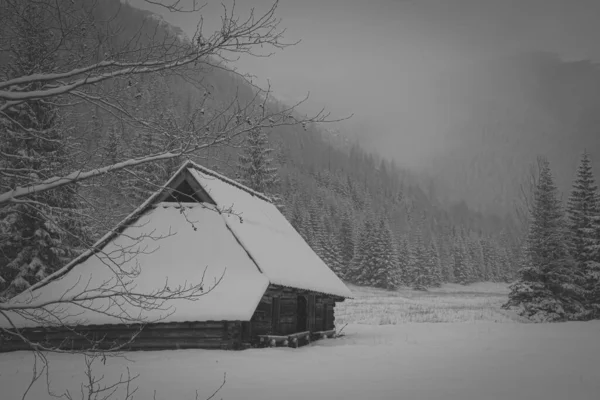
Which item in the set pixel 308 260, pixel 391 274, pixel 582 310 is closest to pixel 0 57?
pixel 308 260

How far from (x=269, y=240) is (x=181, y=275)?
424 cm

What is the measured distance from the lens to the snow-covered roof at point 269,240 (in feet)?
46.3

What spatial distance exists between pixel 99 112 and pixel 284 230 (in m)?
14.1

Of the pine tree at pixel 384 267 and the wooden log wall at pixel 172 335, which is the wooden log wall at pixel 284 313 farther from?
the pine tree at pixel 384 267

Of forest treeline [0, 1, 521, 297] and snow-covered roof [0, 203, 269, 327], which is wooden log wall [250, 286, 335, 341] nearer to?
snow-covered roof [0, 203, 269, 327]

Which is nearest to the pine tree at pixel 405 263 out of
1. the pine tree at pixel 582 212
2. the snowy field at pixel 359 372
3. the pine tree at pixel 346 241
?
the pine tree at pixel 346 241

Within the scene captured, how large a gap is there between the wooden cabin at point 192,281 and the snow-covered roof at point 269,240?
63 mm

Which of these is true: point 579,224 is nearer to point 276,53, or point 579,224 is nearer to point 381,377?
point 381,377

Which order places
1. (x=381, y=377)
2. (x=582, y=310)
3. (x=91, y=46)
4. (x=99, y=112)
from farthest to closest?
(x=582, y=310), (x=381, y=377), (x=99, y=112), (x=91, y=46)

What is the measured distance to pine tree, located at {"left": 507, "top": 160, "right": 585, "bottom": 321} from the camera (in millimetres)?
27953

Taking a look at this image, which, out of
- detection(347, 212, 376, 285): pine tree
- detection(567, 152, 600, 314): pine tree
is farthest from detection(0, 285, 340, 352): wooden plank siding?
detection(347, 212, 376, 285): pine tree

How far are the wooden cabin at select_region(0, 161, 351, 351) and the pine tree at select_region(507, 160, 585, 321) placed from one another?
1955 centimetres

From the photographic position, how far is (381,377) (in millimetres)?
9195

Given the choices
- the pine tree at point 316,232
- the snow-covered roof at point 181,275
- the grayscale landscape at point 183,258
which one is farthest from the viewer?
the pine tree at point 316,232
